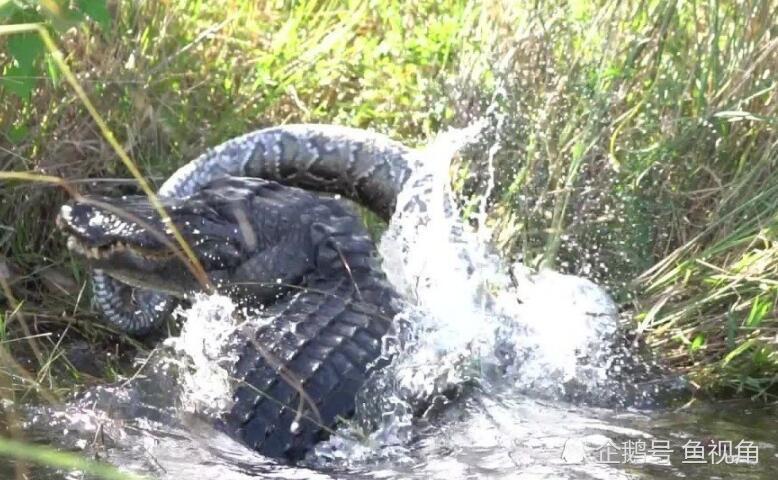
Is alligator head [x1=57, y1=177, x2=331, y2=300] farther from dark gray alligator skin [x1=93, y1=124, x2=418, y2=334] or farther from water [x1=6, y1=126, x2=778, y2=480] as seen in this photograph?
dark gray alligator skin [x1=93, y1=124, x2=418, y2=334]

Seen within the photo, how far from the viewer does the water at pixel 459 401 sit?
10.4 feet

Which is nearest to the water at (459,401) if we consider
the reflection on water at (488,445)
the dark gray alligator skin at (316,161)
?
the reflection on water at (488,445)

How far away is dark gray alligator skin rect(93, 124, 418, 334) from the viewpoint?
4.27 meters

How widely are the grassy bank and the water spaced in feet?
0.61

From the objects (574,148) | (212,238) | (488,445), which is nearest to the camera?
(488,445)

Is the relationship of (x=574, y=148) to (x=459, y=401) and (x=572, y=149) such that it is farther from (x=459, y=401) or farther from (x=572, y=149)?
(x=459, y=401)

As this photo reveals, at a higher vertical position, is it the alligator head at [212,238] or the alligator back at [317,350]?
the alligator head at [212,238]

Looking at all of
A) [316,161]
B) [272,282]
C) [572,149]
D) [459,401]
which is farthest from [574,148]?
[272,282]

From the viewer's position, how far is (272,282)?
365cm

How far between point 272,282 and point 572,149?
4.08ft

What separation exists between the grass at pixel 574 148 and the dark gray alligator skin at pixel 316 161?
317 millimetres

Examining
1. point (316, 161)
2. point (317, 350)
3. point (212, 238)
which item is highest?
point (316, 161)

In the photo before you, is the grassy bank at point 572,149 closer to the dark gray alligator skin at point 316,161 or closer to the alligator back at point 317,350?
the dark gray alligator skin at point 316,161

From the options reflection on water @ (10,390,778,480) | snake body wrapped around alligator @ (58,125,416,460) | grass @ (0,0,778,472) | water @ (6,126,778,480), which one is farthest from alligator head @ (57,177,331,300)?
grass @ (0,0,778,472)
